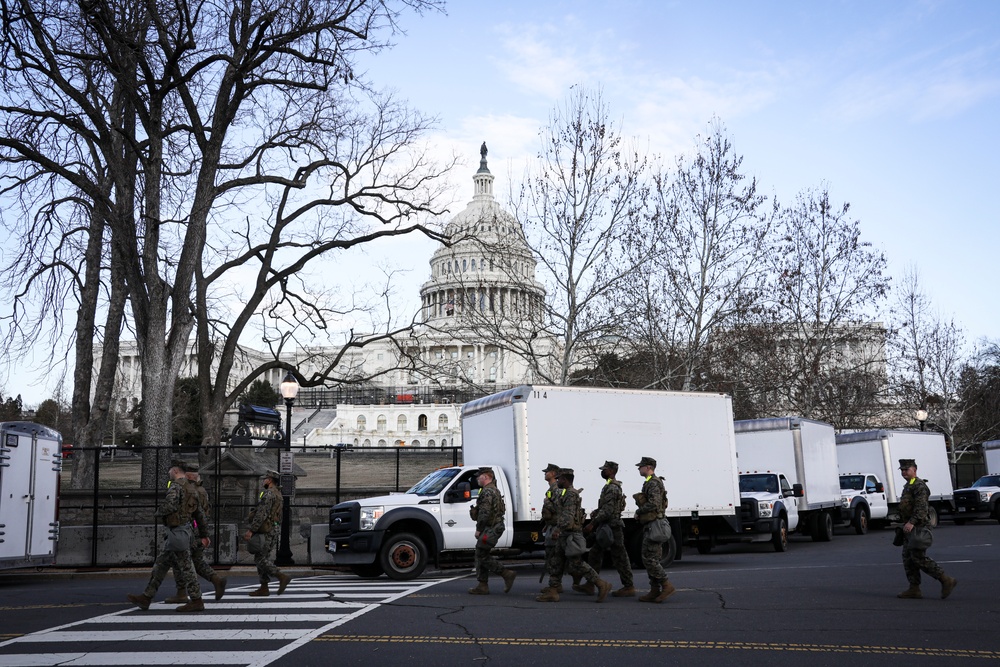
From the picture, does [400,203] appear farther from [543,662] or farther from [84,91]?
[543,662]

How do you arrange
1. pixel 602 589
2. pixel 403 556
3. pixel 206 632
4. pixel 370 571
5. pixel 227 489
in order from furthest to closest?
pixel 227 489 < pixel 370 571 < pixel 403 556 < pixel 602 589 < pixel 206 632

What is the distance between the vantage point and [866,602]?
38.6 feet

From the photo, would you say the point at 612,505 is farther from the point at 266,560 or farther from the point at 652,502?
the point at 266,560

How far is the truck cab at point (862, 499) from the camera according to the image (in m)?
29.0

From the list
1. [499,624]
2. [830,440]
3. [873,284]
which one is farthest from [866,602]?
[873,284]

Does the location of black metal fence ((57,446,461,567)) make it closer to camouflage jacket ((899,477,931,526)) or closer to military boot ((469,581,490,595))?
military boot ((469,581,490,595))

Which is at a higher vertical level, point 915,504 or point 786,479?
point 786,479

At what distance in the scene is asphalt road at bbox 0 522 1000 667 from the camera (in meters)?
8.43

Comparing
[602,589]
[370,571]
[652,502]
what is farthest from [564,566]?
[370,571]

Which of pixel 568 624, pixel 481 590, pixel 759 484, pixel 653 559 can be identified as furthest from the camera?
pixel 759 484

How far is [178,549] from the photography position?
37.8ft

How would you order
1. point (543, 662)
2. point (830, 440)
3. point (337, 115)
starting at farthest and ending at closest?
point (830, 440) → point (337, 115) → point (543, 662)

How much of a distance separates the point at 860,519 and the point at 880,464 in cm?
248

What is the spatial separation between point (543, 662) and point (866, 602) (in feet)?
18.1
